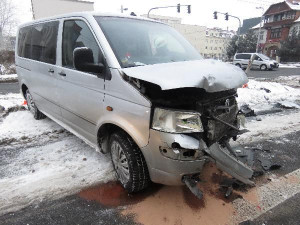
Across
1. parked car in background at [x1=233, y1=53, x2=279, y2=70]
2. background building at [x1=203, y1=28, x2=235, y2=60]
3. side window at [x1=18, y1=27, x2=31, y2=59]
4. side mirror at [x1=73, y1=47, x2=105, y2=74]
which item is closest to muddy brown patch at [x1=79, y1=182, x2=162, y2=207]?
side mirror at [x1=73, y1=47, x2=105, y2=74]

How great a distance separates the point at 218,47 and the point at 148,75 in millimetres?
84579

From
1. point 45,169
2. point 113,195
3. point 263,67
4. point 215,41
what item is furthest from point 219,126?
point 215,41

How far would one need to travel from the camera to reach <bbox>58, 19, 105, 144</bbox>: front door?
294 centimetres

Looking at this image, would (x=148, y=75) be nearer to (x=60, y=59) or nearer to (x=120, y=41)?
(x=120, y=41)

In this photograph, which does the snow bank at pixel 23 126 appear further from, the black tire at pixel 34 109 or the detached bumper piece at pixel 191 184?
the detached bumper piece at pixel 191 184

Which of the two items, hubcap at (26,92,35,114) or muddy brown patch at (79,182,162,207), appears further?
hubcap at (26,92,35,114)

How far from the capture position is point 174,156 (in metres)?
2.33

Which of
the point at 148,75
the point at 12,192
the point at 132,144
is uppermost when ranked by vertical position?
the point at 148,75

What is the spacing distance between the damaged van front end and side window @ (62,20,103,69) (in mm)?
579

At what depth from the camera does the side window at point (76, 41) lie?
2.90m

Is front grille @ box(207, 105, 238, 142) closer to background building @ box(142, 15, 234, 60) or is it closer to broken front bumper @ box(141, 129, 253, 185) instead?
broken front bumper @ box(141, 129, 253, 185)

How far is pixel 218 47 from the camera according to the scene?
80875 millimetres

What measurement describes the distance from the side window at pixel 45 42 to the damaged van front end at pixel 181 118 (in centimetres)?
190

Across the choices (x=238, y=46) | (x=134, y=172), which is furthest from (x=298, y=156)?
(x=238, y=46)
